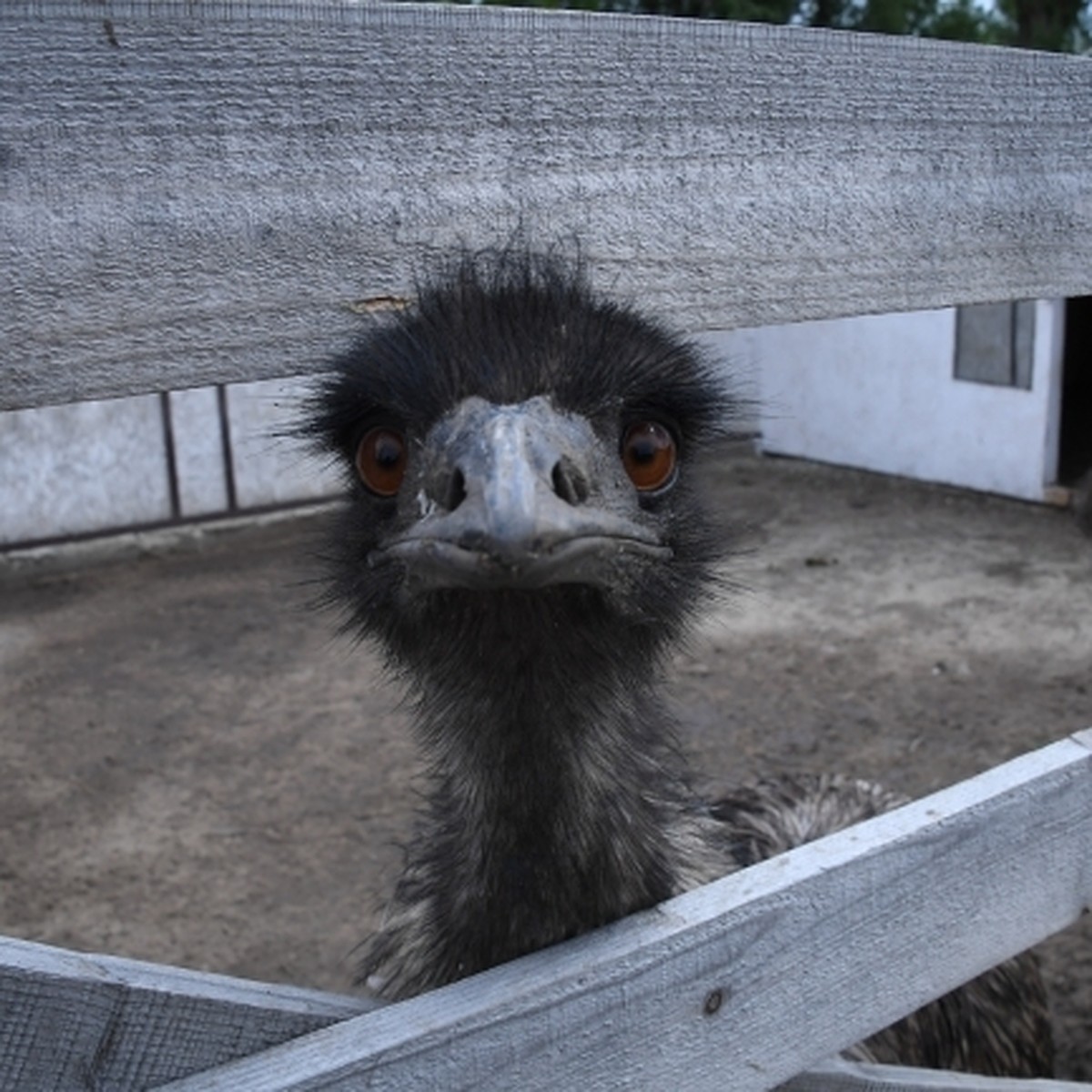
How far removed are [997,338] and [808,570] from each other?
2842 millimetres

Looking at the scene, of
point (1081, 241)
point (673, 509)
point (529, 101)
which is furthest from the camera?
point (1081, 241)

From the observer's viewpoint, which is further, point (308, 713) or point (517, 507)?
point (308, 713)

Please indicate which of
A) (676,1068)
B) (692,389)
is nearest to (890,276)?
(692,389)

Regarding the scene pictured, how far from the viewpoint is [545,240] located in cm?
123

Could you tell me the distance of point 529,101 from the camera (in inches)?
46.3

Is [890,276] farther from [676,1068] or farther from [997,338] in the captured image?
[997,338]

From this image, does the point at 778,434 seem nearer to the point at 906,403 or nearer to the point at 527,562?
the point at 906,403

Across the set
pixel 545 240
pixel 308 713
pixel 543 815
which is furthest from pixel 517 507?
pixel 308 713

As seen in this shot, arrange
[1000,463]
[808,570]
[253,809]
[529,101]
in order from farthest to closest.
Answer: [1000,463], [808,570], [253,809], [529,101]

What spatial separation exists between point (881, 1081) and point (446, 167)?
3.85 ft

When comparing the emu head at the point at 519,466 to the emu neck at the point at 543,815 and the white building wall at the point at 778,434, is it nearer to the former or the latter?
the emu neck at the point at 543,815

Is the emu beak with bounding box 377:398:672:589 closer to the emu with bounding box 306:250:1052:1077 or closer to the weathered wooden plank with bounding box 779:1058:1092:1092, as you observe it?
the emu with bounding box 306:250:1052:1077

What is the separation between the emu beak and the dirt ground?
6.45 ft

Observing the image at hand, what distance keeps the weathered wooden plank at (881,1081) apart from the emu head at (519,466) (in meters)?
0.52
